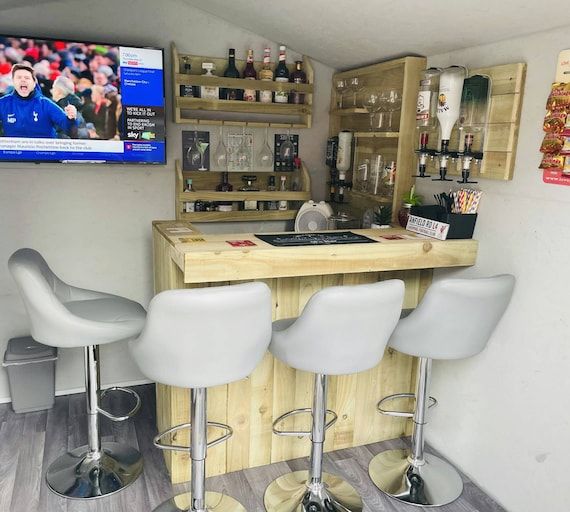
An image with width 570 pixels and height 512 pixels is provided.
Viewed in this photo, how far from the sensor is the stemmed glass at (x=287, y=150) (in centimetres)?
342

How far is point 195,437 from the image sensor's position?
6.66ft

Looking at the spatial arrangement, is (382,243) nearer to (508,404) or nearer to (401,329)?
(401,329)

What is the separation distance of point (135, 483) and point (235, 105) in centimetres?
208

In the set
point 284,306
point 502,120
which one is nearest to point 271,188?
point 284,306

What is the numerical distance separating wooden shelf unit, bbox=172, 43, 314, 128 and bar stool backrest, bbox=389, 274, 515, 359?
5.46ft

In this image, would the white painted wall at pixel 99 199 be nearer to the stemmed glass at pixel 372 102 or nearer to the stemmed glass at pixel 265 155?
the stemmed glass at pixel 265 155

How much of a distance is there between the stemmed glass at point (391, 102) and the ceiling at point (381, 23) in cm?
19

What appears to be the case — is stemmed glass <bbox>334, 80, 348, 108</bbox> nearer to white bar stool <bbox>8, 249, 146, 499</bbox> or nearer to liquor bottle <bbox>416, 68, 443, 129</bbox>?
liquor bottle <bbox>416, 68, 443, 129</bbox>

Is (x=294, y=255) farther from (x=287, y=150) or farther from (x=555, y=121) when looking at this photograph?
(x=287, y=150)

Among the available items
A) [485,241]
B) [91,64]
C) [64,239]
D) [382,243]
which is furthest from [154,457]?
[91,64]

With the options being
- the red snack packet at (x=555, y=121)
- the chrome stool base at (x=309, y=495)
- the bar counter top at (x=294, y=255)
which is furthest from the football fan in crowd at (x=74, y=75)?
the red snack packet at (x=555, y=121)

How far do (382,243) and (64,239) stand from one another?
186 cm

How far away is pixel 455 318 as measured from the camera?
210cm

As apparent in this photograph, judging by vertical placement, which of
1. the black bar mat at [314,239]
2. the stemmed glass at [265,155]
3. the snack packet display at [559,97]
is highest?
the snack packet display at [559,97]
